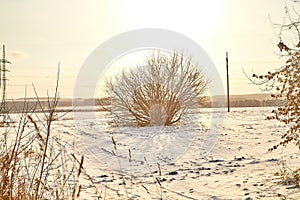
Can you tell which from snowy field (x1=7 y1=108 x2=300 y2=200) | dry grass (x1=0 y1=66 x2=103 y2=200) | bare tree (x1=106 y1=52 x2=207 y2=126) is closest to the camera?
dry grass (x1=0 y1=66 x2=103 y2=200)

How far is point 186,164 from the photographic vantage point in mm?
10062

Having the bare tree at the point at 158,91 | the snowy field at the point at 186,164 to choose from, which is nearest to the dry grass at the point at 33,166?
the snowy field at the point at 186,164

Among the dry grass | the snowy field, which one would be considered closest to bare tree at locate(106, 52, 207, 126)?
the snowy field

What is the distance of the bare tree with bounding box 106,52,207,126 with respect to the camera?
18.2m

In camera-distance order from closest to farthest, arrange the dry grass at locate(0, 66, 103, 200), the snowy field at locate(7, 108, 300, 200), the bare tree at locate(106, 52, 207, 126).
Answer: the dry grass at locate(0, 66, 103, 200)
the snowy field at locate(7, 108, 300, 200)
the bare tree at locate(106, 52, 207, 126)

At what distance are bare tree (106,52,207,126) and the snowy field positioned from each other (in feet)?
4.84

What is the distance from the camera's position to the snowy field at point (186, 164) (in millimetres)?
6582

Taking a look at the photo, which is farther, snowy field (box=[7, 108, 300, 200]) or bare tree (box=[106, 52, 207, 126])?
bare tree (box=[106, 52, 207, 126])

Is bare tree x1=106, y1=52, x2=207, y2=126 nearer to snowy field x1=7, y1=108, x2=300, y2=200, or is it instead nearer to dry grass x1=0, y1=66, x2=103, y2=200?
snowy field x1=7, y1=108, x2=300, y2=200

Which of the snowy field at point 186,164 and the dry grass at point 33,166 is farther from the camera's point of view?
the snowy field at point 186,164

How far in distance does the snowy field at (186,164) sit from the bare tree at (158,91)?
1475 mm

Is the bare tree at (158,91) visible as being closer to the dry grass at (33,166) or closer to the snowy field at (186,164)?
the snowy field at (186,164)

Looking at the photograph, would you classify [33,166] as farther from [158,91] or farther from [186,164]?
[158,91]

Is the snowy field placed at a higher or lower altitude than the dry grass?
lower
